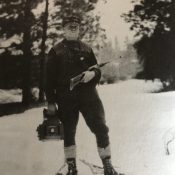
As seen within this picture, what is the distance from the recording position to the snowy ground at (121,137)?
1.60 m

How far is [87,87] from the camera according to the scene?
5.29 ft

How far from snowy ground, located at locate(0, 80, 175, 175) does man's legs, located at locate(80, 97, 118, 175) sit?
0.07ft

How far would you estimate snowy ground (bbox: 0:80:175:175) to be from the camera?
1.60 metres

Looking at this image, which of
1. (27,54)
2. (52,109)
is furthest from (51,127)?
(27,54)

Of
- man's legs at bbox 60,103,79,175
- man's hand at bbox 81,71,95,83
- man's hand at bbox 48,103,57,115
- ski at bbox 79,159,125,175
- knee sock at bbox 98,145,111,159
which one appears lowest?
ski at bbox 79,159,125,175

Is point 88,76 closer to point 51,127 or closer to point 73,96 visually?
point 73,96

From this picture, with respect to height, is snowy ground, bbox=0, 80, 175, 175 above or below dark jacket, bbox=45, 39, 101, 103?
below

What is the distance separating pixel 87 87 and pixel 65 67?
12 centimetres

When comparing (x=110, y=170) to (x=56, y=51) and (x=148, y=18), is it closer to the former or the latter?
(x=56, y=51)

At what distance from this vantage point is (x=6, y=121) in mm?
1647

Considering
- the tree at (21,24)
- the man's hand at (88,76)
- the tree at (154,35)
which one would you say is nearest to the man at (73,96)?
the man's hand at (88,76)

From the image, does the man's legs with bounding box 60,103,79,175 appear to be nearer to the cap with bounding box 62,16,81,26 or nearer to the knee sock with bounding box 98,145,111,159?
the knee sock with bounding box 98,145,111,159

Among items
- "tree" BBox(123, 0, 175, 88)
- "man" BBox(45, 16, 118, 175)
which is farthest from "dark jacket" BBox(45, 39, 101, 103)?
"tree" BBox(123, 0, 175, 88)

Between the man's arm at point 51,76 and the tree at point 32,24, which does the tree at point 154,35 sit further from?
the man's arm at point 51,76
